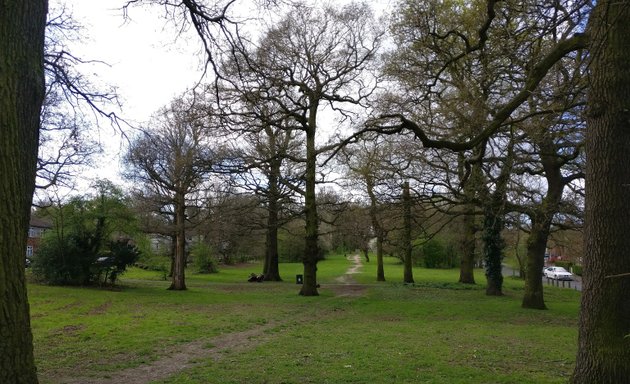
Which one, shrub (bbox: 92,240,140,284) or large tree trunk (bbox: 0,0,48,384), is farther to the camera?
shrub (bbox: 92,240,140,284)

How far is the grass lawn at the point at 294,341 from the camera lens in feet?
25.2

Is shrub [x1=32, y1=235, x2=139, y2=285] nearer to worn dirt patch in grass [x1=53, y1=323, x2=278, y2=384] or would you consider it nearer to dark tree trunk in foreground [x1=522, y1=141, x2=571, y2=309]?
worn dirt patch in grass [x1=53, y1=323, x2=278, y2=384]

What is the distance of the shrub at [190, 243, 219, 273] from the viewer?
4809 centimetres

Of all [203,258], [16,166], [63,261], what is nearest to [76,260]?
[63,261]

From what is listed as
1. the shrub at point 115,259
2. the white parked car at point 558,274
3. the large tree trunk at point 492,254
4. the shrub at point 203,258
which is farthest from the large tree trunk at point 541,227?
the shrub at point 203,258

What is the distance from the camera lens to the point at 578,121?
10797mm

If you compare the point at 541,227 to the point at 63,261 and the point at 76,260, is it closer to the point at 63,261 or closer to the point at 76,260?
the point at 76,260

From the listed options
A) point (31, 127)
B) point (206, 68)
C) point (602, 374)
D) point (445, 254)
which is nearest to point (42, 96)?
point (31, 127)

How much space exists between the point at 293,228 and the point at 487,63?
3787 cm

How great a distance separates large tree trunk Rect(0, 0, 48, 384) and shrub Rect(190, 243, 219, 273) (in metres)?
45.2

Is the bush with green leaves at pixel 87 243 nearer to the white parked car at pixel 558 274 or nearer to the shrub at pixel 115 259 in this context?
the shrub at pixel 115 259

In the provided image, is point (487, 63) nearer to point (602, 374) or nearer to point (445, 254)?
point (602, 374)

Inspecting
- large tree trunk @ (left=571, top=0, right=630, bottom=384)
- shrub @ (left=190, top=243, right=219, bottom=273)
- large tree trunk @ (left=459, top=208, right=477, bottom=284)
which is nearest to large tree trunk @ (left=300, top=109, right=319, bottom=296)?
A: large tree trunk @ (left=459, top=208, right=477, bottom=284)

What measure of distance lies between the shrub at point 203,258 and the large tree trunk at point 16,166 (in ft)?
148
